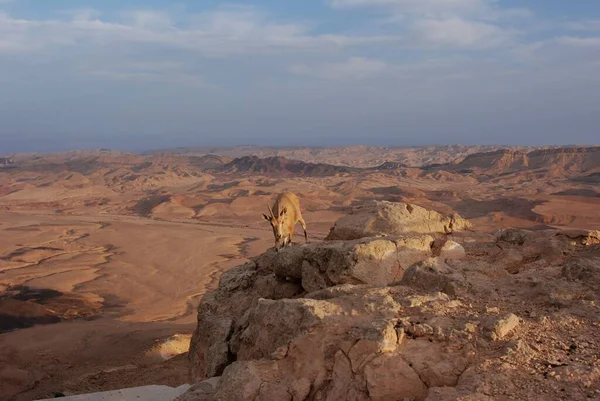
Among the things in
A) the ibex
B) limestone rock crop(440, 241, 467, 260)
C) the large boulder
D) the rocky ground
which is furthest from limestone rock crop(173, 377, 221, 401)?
the ibex

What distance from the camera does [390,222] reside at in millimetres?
10453

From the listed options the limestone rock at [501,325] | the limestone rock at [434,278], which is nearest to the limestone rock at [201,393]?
the limestone rock at [434,278]

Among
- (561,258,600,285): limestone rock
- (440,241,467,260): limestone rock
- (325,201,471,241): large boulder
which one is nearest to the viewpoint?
(561,258,600,285): limestone rock

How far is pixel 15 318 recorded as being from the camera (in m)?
18.7

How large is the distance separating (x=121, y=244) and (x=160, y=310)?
14.5 metres

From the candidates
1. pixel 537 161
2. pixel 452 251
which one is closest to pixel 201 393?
pixel 452 251

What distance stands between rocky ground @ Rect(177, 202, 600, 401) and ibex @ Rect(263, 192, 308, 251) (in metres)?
4.77

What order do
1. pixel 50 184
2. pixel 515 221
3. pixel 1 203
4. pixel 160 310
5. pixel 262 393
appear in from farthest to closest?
pixel 50 184, pixel 1 203, pixel 515 221, pixel 160 310, pixel 262 393

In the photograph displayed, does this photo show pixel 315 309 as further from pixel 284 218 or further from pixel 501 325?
pixel 284 218

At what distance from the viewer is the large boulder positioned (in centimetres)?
1042

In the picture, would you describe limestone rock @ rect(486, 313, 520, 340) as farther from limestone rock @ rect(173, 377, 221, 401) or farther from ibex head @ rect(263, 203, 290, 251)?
ibex head @ rect(263, 203, 290, 251)

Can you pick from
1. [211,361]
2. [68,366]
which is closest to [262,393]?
[211,361]

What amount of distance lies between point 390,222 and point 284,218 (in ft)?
12.6

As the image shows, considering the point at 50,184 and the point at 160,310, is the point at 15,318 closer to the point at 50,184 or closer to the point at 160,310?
the point at 160,310
